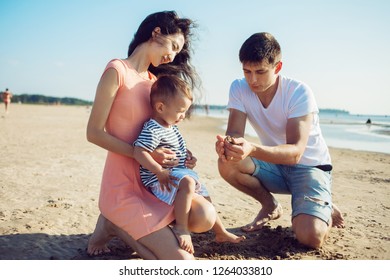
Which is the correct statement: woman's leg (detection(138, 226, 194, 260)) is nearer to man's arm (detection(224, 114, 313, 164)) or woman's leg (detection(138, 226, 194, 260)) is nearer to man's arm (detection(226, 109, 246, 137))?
man's arm (detection(224, 114, 313, 164))

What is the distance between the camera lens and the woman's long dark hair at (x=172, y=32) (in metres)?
3.07

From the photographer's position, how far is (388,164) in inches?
361

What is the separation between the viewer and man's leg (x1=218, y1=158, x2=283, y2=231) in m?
3.96

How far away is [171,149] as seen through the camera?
2.94 metres

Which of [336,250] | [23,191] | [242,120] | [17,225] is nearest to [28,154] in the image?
[23,191]

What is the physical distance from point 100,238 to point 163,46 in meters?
1.69

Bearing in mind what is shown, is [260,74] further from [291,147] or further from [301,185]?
[301,185]

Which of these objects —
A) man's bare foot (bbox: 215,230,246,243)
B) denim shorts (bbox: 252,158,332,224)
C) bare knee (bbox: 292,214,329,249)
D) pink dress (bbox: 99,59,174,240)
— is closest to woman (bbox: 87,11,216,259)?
pink dress (bbox: 99,59,174,240)

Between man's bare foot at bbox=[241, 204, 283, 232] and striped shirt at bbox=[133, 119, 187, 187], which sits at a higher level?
striped shirt at bbox=[133, 119, 187, 187]

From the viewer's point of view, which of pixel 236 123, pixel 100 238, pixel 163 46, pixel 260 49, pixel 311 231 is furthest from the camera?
pixel 236 123

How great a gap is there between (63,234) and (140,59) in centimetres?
183

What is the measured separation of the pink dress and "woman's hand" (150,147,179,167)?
24 centimetres

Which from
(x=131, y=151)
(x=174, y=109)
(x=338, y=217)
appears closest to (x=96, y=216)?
(x=131, y=151)

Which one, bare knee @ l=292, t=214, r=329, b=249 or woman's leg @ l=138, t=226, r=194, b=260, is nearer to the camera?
woman's leg @ l=138, t=226, r=194, b=260
